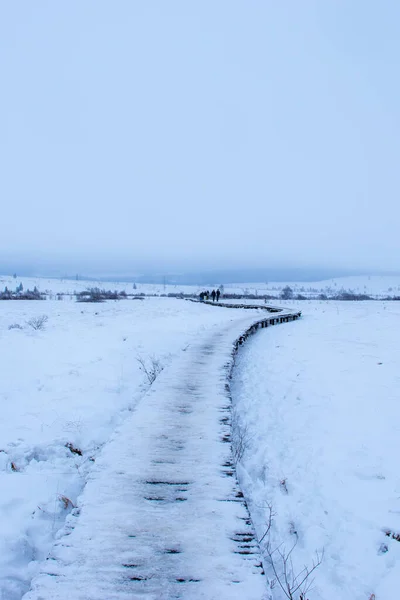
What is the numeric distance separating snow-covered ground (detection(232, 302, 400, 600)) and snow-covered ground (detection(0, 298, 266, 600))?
2.38 meters

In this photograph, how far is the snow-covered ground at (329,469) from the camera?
365 cm

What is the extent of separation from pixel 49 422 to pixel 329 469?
5.18 m

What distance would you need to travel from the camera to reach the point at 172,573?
9.29 feet

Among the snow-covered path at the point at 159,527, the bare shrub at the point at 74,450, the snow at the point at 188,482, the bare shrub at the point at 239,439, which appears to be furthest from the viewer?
the bare shrub at the point at 74,450

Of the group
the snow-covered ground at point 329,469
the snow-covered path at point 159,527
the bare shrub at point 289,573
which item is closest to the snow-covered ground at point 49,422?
the snow-covered path at point 159,527

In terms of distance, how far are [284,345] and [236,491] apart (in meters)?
13.6

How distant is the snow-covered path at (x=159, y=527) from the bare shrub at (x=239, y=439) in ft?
1.12

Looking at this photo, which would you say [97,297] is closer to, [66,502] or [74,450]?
[74,450]

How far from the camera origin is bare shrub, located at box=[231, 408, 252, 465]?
18.7 ft

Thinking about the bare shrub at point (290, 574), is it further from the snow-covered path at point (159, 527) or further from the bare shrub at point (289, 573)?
the snow-covered path at point (159, 527)

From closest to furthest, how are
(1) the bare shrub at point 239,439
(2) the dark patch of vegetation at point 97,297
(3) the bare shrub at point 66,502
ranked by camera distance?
(3) the bare shrub at point 66,502
(1) the bare shrub at point 239,439
(2) the dark patch of vegetation at point 97,297

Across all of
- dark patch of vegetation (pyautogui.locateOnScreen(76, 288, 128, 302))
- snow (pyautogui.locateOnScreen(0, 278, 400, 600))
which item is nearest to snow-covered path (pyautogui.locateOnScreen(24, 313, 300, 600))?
snow (pyautogui.locateOnScreen(0, 278, 400, 600))

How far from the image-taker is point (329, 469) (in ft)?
18.0

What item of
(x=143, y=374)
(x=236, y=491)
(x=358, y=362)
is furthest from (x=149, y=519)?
(x=358, y=362)
